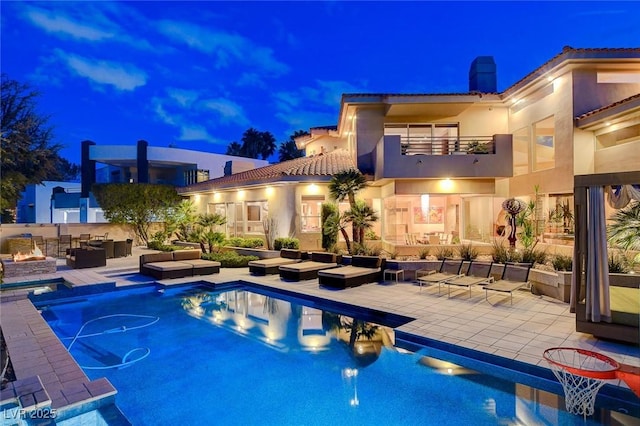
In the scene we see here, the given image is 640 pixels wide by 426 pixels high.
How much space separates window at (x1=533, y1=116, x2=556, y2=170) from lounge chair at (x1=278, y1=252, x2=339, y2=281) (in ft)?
33.2

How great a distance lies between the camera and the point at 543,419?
4.84 m

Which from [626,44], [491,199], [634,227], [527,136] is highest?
[626,44]

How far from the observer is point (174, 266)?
1397 cm

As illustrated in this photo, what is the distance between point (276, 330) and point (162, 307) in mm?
4316

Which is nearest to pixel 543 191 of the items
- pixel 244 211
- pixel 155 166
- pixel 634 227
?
pixel 634 227

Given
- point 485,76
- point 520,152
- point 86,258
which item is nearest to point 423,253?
point 520,152

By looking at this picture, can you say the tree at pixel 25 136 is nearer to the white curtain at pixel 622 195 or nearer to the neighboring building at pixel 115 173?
the neighboring building at pixel 115 173

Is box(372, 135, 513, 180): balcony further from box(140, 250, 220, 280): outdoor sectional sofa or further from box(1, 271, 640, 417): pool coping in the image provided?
box(140, 250, 220, 280): outdoor sectional sofa

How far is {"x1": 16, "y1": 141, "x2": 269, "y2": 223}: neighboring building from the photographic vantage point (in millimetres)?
29453

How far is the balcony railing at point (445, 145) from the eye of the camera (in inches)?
616

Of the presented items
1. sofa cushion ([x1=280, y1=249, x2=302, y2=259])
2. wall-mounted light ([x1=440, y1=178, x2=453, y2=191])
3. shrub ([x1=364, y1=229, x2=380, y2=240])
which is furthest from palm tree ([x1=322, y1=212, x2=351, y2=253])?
wall-mounted light ([x1=440, y1=178, x2=453, y2=191])

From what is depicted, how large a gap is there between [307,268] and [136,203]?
16.5 m

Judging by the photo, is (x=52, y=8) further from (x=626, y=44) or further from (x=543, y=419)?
(x=626, y=44)

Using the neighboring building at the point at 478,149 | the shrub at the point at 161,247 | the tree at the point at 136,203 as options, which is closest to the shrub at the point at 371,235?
the neighboring building at the point at 478,149
